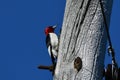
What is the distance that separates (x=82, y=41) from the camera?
161 inches

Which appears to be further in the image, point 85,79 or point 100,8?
point 100,8

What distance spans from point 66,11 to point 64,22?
0.35ft

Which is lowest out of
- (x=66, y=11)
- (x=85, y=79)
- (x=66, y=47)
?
(x=85, y=79)

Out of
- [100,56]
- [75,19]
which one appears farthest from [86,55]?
[75,19]

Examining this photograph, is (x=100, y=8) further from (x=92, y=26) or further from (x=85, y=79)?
(x=85, y=79)

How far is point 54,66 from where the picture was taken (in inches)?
173

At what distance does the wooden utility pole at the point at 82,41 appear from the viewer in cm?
405

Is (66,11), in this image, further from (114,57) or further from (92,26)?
(114,57)

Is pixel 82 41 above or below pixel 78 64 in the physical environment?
above

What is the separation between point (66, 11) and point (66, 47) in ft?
1.14

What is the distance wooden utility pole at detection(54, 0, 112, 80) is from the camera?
405 cm

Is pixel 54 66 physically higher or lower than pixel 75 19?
lower

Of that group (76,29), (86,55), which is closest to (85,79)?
(86,55)

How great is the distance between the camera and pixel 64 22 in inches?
168
